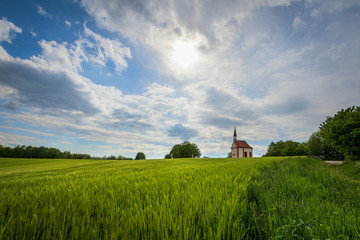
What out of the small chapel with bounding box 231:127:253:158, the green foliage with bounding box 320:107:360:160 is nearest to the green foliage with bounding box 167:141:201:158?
the small chapel with bounding box 231:127:253:158

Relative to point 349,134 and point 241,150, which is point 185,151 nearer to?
point 241,150

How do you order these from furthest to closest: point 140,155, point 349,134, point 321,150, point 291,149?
1. point 140,155
2. point 291,149
3. point 321,150
4. point 349,134

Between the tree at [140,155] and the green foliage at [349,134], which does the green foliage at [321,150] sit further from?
the tree at [140,155]

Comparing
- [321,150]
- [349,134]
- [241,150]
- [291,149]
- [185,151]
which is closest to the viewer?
[349,134]

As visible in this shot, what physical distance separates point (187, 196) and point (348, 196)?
3529 mm

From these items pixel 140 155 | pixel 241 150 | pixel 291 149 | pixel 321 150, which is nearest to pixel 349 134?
pixel 321 150

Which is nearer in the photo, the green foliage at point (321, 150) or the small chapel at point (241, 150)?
the green foliage at point (321, 150)

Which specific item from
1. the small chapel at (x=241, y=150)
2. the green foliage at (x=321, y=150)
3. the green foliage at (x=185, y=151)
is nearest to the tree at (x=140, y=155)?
the green foliage at (x=185, y=151)

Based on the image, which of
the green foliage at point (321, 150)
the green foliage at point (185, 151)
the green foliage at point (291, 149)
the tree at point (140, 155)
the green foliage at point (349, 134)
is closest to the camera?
the green foliage at point (349, 134)

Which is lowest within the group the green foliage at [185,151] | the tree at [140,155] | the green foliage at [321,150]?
the tree at [140,155]

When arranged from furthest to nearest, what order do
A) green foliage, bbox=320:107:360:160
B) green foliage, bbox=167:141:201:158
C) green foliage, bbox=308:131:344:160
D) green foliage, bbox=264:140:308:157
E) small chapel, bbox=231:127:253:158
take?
1. green foliage, bbox=167:141:201:158
2. green foliage, bbox=264:140:308:157
3. small chapel, bbox=231:127:253:158
4. green foliage, bbox=308:131:344:160
5. green foliage, bbox=320:107:360:160

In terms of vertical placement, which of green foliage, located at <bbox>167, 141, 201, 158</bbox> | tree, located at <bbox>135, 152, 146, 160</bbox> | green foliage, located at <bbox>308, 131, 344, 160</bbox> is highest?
green foliage, located at <bbox>308, 131, 344, 160</bbox>

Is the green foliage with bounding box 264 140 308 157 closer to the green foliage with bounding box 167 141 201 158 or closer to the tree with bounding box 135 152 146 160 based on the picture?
the green foliage with bounding box 167 141 201 158

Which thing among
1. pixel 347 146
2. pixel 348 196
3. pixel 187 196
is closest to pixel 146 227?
pixel 187 196
